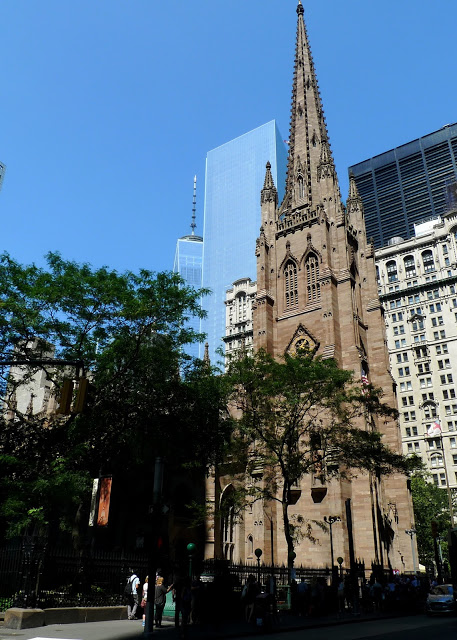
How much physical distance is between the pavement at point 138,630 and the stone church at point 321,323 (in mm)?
11850

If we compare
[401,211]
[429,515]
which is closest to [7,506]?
[429,515]

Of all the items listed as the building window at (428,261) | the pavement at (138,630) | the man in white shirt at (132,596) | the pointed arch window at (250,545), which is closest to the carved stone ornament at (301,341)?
the pointed arch window at (250,545)

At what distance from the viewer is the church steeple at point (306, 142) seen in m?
51.4

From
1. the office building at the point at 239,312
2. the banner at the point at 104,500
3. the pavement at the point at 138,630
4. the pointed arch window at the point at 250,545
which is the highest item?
the office building at the point at 239,312

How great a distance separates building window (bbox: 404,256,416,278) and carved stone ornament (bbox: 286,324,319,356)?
54.1 m

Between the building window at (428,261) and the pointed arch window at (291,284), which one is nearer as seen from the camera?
the pointed arch window at (291,284)

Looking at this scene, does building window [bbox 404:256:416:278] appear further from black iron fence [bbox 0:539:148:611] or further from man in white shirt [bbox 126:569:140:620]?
man in white shirt [bbox 126:569:140:620]

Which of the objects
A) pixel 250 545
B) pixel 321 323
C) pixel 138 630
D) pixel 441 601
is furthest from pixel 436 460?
pixel 138 630

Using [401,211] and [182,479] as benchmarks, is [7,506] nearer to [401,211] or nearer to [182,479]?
[182,479]

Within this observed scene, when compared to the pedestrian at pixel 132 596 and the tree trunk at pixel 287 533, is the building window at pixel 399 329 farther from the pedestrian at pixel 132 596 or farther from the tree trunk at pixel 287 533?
the pedestrian at pixel 132 596

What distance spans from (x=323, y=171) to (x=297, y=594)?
1532 inches

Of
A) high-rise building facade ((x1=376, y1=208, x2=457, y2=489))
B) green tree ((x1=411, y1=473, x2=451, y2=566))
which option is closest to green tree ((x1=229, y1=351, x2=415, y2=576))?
green tree ((x1=411, y1=473, x2=451, y2=566))

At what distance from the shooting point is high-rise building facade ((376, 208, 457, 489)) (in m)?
77.4

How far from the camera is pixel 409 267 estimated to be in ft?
300
